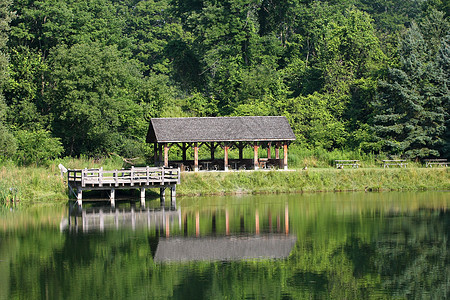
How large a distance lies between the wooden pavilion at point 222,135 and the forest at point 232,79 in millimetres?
6402

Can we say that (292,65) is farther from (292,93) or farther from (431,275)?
(431,275)

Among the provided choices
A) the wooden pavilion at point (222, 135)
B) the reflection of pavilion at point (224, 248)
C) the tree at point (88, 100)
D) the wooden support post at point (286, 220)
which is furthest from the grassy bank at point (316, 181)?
the reflection of pavilion at point (224, 248)

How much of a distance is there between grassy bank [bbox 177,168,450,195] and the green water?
5007 millimetres

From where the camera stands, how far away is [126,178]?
125 ft

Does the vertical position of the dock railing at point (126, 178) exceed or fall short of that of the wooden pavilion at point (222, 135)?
it falls short

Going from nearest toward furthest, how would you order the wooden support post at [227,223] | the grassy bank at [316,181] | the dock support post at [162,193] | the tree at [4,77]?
the wooden support post at [227,223], the dock support post at [162,193], the grassy bank at [316,181], the tree at [4,77]

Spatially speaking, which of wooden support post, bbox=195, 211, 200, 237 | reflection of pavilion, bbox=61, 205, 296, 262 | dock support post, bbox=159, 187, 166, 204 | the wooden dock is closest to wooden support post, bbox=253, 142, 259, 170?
the wooden dock

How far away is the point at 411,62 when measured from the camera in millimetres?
51188

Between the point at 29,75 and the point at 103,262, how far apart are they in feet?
111

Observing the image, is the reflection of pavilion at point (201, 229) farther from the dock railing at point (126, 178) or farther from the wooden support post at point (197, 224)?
the dock railing at point (126, 178)

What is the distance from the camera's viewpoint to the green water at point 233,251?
19406mm

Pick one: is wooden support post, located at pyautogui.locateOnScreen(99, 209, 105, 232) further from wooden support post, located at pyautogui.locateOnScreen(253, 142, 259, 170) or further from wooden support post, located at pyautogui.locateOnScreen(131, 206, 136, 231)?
wooden support post, located at pyautogui.locateOnScreen(253, 142, 259, 170)

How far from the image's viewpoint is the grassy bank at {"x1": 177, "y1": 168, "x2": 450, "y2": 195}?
4175 centimetres

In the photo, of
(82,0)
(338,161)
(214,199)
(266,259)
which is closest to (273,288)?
(266,259)
